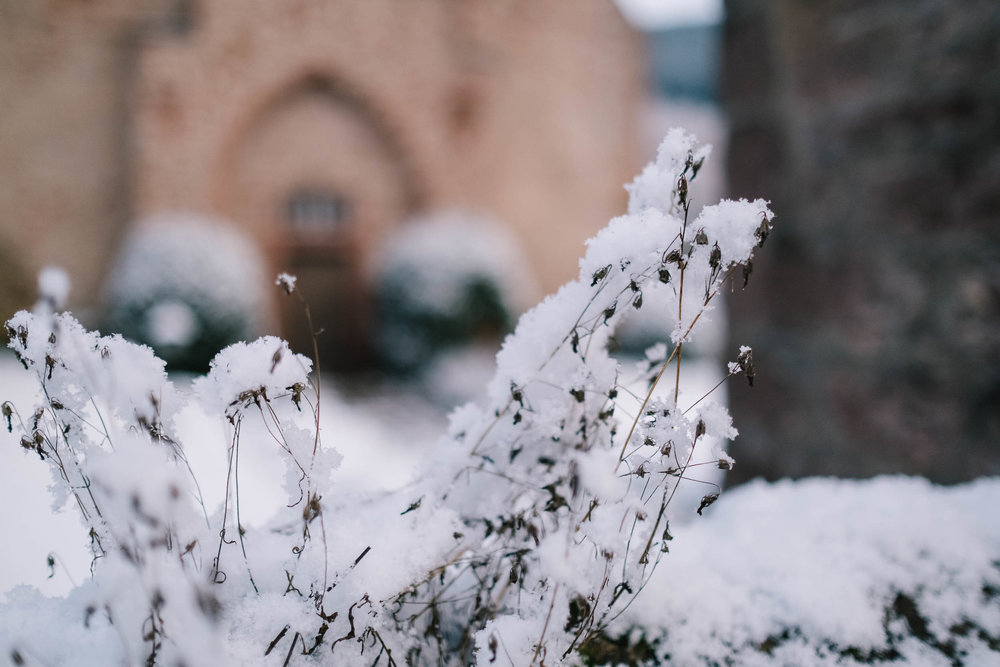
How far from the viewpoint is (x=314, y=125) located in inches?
320

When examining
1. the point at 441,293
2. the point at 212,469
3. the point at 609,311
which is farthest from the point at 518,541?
the point at 441,293

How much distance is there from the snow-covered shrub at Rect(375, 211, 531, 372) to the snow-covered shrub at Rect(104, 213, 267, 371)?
61.9 inches

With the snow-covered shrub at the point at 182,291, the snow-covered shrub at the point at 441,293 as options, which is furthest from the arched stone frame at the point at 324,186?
the snow-covered shrub at the point at 182,291

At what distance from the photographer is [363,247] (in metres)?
8.52

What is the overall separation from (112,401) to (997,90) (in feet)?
6.46

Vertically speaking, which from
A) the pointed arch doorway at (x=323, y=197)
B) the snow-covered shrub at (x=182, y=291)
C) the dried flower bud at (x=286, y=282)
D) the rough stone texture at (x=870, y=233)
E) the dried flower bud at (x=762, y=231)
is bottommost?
the dried flower bud at (x=762, y=231)

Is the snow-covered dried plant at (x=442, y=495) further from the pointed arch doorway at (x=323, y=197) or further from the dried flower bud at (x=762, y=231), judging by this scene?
the pointed arch doorway at (x=323, y=197)

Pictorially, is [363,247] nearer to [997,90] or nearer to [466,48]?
[466,48]

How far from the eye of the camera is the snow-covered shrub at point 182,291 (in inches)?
244

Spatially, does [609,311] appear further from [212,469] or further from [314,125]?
[314,125]

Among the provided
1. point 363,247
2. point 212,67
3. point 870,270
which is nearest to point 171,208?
point 212,67

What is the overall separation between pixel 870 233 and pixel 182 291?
620 cm

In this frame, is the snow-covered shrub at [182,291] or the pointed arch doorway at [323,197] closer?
the snow-covered shrub at [182,291]

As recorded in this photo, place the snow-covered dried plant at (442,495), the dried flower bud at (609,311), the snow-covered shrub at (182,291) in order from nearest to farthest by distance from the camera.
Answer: the snow-covered dried plant at (442,495)
the dried flower bud at (609,311)
the snow-covered shrub at (182,291)
